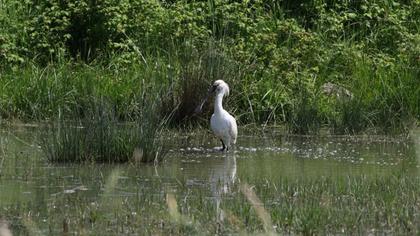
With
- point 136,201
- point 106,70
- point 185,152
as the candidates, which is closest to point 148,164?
point 185,152

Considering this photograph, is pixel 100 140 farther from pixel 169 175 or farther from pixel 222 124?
pixel 222 124

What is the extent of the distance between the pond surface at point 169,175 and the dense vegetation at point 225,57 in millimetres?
553

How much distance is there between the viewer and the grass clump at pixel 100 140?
10.8 m

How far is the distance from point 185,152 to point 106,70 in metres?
3.75

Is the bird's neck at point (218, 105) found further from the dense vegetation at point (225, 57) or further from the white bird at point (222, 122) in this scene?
the dense vegetation at point (225, 57)

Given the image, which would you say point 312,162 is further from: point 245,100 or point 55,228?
point 55,228

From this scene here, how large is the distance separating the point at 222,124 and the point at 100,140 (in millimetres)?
2123

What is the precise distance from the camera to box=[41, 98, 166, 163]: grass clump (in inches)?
424

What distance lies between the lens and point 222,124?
1262cm

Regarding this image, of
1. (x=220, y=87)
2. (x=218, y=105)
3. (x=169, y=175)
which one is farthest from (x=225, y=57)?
(x=169, y=175)

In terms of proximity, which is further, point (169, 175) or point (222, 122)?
point (222, 122)

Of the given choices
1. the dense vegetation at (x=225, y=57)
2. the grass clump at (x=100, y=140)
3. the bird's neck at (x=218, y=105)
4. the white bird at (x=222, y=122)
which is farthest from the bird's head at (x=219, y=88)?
the grass clump at (x=100, y=140)

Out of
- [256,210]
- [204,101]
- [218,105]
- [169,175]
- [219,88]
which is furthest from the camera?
[204,101]

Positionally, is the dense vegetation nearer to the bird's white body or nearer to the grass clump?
the bird's white body
